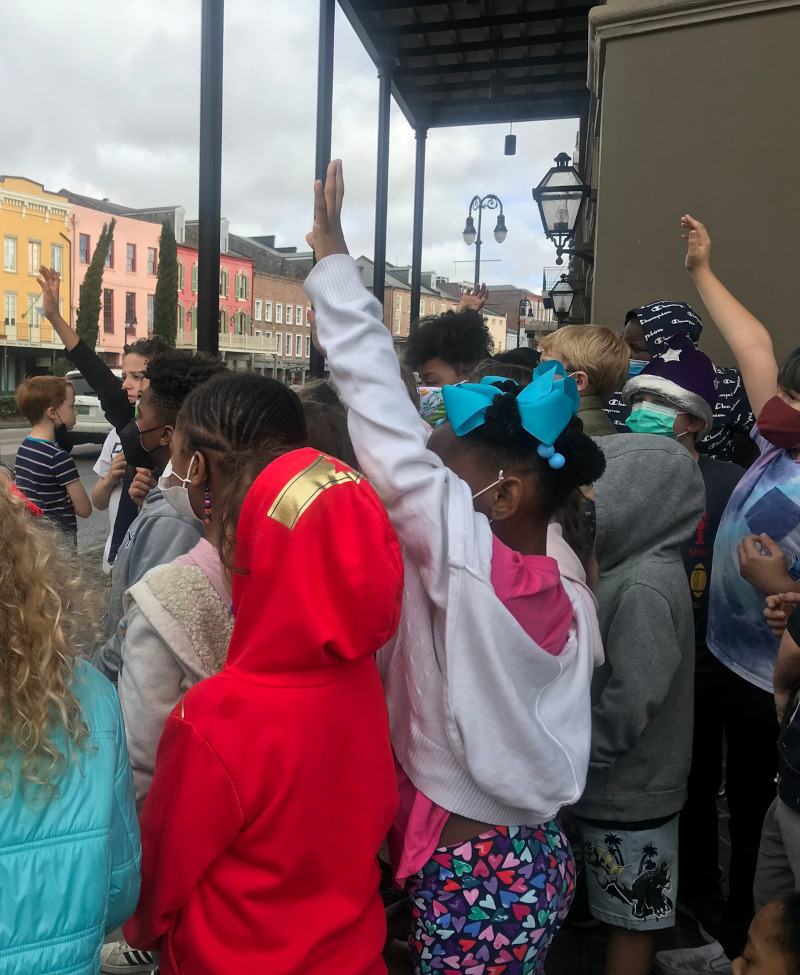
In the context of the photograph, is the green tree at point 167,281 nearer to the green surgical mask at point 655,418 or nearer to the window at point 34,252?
the window at point 34,252

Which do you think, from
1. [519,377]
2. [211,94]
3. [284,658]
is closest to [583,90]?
[211,94]

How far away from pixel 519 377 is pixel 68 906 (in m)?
2.34

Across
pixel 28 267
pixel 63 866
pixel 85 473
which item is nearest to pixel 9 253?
pixel 28 267

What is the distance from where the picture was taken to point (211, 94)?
3.98 metres

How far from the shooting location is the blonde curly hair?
985 mm

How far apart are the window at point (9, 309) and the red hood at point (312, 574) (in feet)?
139

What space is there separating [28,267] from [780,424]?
4291cm

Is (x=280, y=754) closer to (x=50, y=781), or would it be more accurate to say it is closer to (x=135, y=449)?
(x=50, y=781)

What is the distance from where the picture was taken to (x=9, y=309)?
1527 inches

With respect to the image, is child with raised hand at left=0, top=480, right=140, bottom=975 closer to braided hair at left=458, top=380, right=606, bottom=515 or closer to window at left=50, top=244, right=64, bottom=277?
braided hair at left=458, top=380, right=606, bottom=515

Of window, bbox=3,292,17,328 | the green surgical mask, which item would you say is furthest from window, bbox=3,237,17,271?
the green surgical mask

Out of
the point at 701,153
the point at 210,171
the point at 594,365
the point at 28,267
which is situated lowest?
the point at 594,365

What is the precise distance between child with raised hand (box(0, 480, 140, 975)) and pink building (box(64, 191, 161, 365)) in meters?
44.8

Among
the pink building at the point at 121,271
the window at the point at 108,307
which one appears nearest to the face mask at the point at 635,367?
the pink building at the point at 121,271
